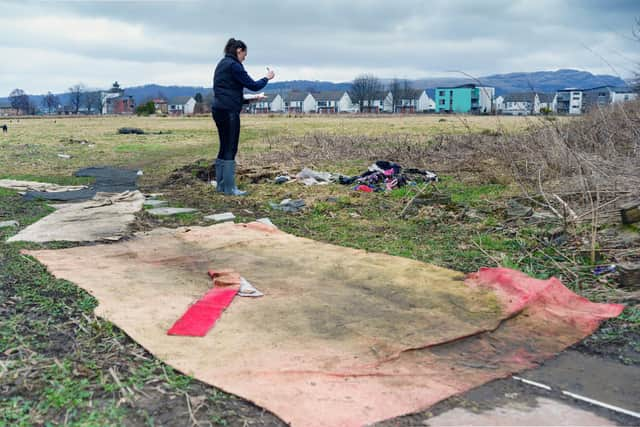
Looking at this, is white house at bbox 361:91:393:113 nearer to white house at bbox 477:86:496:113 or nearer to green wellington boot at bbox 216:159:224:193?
white house at bbox 477:86:496:113

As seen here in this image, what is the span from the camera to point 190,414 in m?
2.40

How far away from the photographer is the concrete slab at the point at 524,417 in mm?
2383

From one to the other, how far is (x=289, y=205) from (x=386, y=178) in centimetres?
223

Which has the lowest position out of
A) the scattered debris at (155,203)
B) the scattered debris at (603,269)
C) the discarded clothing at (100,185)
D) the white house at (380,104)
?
the scattered debris at (603,269)

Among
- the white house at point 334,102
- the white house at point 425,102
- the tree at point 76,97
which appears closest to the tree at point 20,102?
the tree at point 76,97

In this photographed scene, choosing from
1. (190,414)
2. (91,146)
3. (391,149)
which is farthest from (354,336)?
(91,146)

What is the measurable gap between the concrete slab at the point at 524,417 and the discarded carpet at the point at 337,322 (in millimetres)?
158

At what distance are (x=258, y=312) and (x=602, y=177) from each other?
4232mm

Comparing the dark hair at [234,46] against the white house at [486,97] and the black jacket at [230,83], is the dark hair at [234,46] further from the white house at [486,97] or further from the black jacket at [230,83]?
the white house at [486,97]

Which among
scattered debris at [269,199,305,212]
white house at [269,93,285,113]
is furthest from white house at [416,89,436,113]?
scattered debris at [269,199,305,212]

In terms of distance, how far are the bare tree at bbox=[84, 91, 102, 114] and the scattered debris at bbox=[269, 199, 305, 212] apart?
110277mm

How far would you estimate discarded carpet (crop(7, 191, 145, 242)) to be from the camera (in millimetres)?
5734

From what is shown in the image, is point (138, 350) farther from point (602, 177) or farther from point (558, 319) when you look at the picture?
point (602, 177)

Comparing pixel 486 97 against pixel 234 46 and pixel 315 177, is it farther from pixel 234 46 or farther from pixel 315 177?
pixel 234 46
